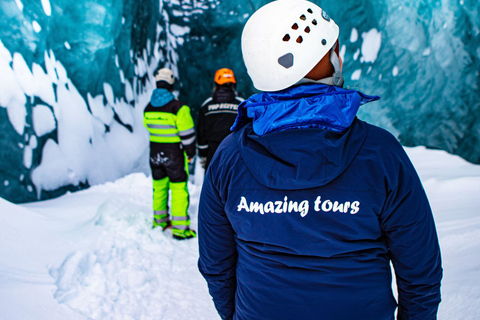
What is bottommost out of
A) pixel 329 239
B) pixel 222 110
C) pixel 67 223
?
pixel 67 223

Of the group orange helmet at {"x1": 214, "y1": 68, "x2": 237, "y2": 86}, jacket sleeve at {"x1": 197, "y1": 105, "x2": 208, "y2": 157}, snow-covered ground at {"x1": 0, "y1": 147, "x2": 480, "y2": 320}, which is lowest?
snow-covered ground at {"x1": 0, "y1": 147, "x2": 480, "y2": 320}

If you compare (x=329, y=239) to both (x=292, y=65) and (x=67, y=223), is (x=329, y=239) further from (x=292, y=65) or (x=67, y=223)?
(x=67, y=223)

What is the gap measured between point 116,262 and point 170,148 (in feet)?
3.61

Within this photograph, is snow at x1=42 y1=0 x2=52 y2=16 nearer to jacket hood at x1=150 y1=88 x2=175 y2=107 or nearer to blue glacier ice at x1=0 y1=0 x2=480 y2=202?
blue glacier ice at x1=0 y1=0 x2=480 y2=202

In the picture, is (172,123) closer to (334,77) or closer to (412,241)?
(334,77)

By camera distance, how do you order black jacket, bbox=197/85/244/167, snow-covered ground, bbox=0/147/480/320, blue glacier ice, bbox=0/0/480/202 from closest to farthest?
snow-covered ground, bbox=0/147/480/320 → blue glacier ice, bbox=0/0/480/202 → black jacket, bbox=197/85/244/167

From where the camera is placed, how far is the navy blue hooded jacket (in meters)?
0.70

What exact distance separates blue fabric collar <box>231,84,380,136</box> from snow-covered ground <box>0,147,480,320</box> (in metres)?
1.38

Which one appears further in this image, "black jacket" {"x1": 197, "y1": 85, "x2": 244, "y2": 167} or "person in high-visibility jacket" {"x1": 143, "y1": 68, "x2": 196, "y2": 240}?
"black jacket" {"x1": 197, "y1": 85, "x2": 244, "y2": 167}

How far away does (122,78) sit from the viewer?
495 cm

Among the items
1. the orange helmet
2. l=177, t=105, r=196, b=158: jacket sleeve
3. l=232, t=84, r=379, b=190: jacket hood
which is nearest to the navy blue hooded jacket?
l=232, t=84, r=379, b=190: jacket hood

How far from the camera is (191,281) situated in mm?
2266

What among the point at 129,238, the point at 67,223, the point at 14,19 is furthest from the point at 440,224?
the point at 14,19

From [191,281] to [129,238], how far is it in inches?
31.9
